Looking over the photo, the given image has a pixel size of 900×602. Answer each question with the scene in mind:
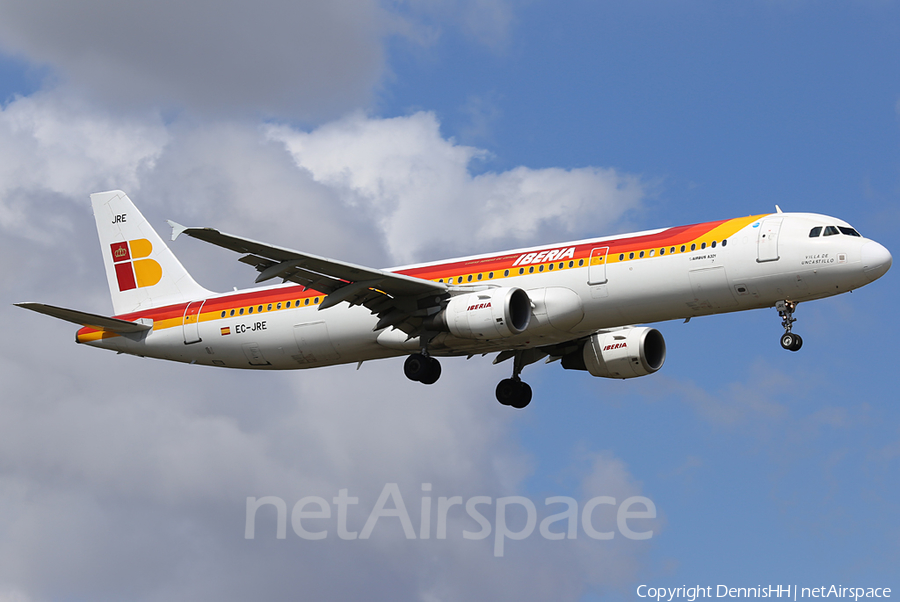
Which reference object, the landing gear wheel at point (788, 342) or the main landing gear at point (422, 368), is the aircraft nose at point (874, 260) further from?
the main landing gear at point (422, 368)

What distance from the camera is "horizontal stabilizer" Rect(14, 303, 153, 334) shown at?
121ft

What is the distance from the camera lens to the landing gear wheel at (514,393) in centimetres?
4012

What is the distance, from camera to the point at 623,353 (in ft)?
126

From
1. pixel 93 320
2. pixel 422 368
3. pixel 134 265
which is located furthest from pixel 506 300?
pixel 134 265

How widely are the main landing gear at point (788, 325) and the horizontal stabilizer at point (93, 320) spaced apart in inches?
881

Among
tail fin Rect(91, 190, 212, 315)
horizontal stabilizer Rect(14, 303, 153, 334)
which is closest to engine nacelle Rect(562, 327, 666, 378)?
tail fin Rect(91, 190, 212, 315)

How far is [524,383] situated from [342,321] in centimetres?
750

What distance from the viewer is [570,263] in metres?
33.7

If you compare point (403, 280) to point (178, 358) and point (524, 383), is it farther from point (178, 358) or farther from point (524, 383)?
point (178, 358)

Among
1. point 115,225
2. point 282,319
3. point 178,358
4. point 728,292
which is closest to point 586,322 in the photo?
point 728,292

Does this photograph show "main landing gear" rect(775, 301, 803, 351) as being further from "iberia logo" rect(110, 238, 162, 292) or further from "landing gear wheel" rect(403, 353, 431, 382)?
"iberia logo" rect(110, 238, 162, 292)

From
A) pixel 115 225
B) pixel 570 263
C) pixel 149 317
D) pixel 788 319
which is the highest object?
pixel 115 225

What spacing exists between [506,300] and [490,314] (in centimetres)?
64

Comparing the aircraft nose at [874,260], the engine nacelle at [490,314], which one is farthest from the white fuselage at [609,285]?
the engine nacelle at [490,314]
